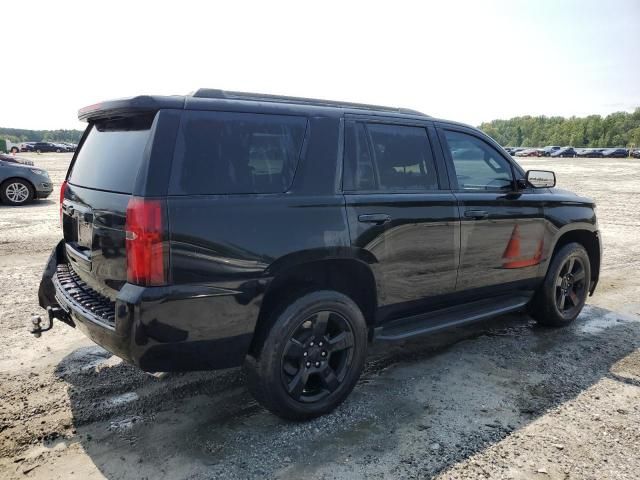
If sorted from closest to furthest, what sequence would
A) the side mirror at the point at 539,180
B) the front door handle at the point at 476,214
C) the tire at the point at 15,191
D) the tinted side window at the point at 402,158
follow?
the tinted side window at the point at 402,158, the front door handle at the point at 476,214, the side mirror at the point at 539,180, the tire at the point at 15,191

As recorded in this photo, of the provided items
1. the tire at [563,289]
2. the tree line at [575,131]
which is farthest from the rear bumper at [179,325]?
the tree line at [575,131]

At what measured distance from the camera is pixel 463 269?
13.1 feet

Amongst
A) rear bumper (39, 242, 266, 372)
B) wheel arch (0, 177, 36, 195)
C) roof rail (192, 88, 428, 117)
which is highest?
roof rail (192, 88, 428, 117)

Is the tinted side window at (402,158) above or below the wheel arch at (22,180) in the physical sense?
above

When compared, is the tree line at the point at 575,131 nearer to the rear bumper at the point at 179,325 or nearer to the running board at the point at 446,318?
the running board at the point at 446,318

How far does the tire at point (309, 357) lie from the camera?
119 inches

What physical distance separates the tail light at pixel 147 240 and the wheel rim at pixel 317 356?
91 centimetres

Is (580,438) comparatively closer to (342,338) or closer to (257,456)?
(342,338)

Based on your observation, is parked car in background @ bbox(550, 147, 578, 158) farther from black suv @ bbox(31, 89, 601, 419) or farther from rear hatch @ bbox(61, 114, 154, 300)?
rear hatch @ bbox(61, 114, 154, 300)

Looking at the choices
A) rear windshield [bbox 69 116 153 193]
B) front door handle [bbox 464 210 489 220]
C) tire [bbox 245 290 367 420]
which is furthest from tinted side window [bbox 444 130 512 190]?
rear windshield [bbox 69 116 153 193]

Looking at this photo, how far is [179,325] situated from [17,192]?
1182 cm

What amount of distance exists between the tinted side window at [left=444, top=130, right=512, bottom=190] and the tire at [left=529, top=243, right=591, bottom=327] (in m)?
1.05

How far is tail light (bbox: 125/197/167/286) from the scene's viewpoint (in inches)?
102

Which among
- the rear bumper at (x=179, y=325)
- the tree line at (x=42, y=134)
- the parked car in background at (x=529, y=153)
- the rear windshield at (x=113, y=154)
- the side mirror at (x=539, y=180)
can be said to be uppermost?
the rear windshield at (x=113, y=154)
